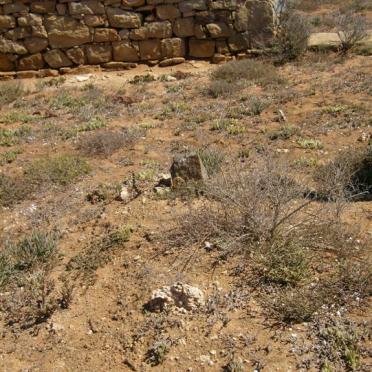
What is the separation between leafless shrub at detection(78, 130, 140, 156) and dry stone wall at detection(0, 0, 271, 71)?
4.35 metres

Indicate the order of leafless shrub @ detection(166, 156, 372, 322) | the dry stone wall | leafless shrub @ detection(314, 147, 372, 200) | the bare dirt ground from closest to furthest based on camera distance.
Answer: the bare dirt ground, leafless shrub @ detection(166, 156, 372, 322), leafless shrub @ detection(314, 147, 372, 200), the dry stone wall

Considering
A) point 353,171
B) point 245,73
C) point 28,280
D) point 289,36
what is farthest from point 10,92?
point 353,171

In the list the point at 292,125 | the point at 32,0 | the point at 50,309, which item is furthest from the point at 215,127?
the point at 32,0

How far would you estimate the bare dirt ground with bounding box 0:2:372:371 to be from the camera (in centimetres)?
276

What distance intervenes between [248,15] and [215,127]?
4.53 meters

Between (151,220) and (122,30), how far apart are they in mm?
7016

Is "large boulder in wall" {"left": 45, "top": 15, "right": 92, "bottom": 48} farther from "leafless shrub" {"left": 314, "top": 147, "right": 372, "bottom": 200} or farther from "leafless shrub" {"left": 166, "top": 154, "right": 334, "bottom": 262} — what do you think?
"leafless shrub" {"left": 166, "top": 154, "right": 334, "bottom": 262}

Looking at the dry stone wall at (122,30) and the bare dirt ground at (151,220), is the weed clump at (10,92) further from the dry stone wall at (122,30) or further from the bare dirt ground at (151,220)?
the dry stone wall at (122,30)

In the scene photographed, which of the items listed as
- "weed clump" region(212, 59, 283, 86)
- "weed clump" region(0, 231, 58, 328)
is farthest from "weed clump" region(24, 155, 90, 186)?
"weed clump" region(212, 59, 283, 86)

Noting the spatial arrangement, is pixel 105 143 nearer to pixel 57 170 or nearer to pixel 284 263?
pixel 57 170

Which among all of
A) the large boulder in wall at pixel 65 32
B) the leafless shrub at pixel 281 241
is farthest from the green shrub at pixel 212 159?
the large boulder in wall at pixel 65 32

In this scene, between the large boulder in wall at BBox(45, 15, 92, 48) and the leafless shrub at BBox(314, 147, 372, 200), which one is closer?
the leafless shrub at BBox(314, 147, 372, 200)

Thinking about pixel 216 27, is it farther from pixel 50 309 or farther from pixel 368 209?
pixel 50 309

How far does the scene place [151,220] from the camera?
4.13m
